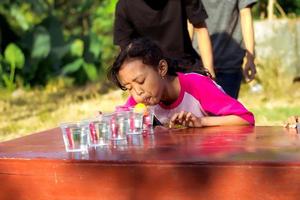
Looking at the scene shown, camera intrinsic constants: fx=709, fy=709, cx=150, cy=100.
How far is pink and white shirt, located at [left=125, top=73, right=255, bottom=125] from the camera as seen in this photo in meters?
2.92

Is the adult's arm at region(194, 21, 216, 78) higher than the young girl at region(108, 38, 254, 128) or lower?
→ higher

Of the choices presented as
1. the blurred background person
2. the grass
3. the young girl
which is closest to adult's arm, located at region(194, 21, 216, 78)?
the blurred background person

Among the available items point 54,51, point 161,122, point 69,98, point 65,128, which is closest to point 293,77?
point 69,98

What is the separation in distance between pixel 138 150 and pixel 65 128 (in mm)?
267

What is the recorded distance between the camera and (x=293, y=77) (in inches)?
349

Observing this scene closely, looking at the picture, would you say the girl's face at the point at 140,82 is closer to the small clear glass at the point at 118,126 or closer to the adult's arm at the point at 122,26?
the small clear glass at the point at 118,126

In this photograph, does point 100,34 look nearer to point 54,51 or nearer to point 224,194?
point 54,51

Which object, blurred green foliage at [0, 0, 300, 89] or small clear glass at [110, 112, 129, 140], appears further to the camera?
blurred green foliage at [0, 0, 300, 89]

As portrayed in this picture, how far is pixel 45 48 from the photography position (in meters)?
11.0

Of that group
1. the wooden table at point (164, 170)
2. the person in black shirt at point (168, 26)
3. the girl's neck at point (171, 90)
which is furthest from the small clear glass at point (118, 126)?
the person in black shirt at point (168, 26)

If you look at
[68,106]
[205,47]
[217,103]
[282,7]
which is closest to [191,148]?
[217,103]

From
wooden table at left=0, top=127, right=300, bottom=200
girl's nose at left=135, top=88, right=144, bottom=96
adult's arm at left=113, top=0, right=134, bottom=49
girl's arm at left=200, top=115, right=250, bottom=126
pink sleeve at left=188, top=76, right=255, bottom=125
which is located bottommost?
wooden table at left=0, top=127, right=300, bottom=200

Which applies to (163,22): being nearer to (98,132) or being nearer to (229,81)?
(229,81)

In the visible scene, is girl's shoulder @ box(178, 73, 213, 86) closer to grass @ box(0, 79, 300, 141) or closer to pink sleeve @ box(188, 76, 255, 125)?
pink sleeve @ box(188, 76, 255, 125)
